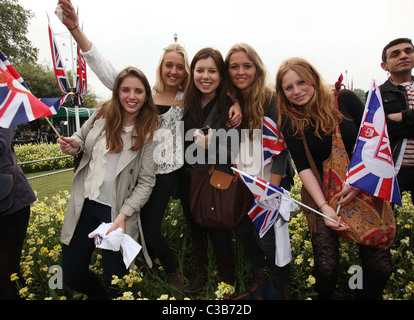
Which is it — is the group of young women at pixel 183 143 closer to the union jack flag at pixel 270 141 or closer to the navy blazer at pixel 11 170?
the union jack flag at pixel 270 141

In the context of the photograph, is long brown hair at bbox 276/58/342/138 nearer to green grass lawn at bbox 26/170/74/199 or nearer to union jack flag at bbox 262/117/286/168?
union jack flag at bbox 262/117/286/168

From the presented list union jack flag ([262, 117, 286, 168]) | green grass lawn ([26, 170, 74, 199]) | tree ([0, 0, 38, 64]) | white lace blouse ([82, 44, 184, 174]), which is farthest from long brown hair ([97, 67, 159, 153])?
A: tree ([0, 0, 38, 64])

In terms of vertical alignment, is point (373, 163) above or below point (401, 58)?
below

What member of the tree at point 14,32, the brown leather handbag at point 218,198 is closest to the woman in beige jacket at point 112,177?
the brown leather handbag at point 218,198

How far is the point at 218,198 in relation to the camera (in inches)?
86.0

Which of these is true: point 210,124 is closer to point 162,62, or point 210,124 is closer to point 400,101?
point 162,62

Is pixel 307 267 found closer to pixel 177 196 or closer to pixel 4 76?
pixel 177 196

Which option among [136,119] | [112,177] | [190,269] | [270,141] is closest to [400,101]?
[270,141]

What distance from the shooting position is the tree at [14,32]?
68.9 ft

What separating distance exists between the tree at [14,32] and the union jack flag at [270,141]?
2531 cm

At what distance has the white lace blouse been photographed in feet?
7.93

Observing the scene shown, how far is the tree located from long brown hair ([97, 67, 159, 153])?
24344 millimetres

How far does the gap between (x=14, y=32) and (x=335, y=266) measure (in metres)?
27.8

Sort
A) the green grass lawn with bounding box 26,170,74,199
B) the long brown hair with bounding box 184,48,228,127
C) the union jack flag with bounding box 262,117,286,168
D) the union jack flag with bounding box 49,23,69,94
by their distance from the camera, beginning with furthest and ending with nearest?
the union jack flag with bounding box 49,23,69,94 < the green grass lawn with bounding box 26,170,74,199 < the long brown hair with bounding box 184,48,228,127 < the union jack flag with bounding box 262,117,286,168
